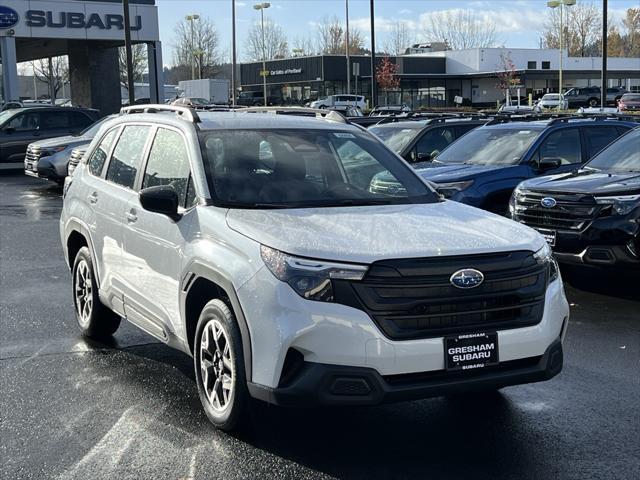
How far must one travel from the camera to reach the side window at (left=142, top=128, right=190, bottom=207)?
17.3 ft

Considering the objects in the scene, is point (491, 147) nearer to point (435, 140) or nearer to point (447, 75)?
point (435, 140)

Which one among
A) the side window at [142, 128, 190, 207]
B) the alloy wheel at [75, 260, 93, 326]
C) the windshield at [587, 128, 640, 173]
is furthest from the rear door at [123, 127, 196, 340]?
the windshield at [587, 128, 640, 173]

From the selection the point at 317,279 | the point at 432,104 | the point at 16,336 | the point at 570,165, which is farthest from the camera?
the point at 432,104

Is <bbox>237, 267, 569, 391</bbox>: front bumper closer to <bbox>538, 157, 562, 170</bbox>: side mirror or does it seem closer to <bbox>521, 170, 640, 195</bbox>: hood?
<bbox>521, 170, 640, 195</bbox>: hood

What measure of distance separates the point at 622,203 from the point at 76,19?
30.5m

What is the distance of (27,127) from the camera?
2283 cm

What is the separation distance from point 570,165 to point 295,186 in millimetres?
6977

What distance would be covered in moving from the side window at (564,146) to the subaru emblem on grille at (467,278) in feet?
24.2

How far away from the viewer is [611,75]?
83500 millimetres

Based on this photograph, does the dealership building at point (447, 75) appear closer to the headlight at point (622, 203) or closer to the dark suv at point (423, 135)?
the dark suv at point (423, 135)

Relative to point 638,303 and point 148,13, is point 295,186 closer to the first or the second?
point 638,303

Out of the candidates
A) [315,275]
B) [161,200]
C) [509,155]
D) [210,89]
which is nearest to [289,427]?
[315,275]

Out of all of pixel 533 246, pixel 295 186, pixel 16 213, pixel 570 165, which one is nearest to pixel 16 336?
pixel 295 186

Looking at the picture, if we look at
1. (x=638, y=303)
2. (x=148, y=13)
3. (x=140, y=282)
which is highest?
(x=148, y=13)
